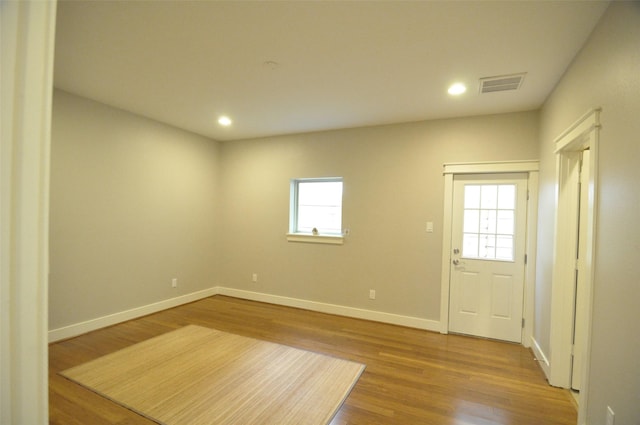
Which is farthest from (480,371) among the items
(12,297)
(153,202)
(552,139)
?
(153,202)

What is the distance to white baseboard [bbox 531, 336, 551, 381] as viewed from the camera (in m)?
2.67

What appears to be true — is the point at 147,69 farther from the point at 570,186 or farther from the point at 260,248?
the point at 570,186

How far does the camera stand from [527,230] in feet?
11.0

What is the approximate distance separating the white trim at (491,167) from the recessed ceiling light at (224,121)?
9.33ft

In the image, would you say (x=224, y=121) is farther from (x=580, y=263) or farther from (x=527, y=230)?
(x=580, y=263)

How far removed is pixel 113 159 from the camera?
11.9ft

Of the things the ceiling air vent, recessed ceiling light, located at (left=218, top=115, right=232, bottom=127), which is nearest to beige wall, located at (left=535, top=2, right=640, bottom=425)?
the ceiling air vent

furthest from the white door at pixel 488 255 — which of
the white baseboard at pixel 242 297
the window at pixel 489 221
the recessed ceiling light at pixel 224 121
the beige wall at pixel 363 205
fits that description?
the recessed ceiling light at pixel 224 121

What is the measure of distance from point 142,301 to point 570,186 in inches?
193

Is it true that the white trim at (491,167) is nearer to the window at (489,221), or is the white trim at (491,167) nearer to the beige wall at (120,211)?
the window at (489,221)

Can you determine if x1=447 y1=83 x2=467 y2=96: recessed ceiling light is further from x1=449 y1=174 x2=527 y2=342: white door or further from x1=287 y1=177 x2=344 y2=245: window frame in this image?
x1=287 y1=177 x2=344 y2=245: window frame

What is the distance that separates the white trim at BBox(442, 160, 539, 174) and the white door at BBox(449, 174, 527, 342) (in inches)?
3.1

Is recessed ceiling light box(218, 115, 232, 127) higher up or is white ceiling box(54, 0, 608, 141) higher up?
white ceiling box(54, 0, 608, 141)

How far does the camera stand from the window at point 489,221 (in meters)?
3.45
